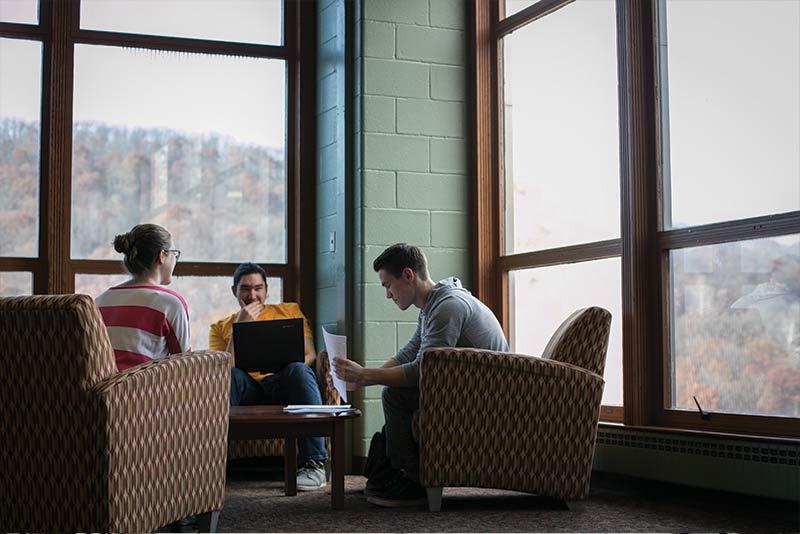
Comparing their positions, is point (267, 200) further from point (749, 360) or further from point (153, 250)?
point (749, 360)

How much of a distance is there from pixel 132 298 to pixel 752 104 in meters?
2.23

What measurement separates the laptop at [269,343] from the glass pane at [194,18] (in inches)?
72.8

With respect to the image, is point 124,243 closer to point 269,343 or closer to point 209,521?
point 209,521

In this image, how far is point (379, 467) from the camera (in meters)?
3.86

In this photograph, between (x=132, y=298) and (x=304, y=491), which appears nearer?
(x=132, y=298)

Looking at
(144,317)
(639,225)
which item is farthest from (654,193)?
(144,317)

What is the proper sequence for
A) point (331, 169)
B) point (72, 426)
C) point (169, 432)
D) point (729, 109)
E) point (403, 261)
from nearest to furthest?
point (72, 426) < point (169, 432) < point (729, 109) < point (403, 261) < point (331, 169)

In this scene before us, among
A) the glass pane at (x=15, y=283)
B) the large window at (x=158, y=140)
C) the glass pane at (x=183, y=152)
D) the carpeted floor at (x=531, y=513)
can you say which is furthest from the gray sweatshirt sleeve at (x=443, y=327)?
the glass pane at (x=15, y=283)

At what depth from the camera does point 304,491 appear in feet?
13.9

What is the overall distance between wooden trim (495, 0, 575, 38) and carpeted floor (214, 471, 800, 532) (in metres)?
2.14

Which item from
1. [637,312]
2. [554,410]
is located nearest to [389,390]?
[554,410]

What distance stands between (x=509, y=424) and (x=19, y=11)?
11.1ft

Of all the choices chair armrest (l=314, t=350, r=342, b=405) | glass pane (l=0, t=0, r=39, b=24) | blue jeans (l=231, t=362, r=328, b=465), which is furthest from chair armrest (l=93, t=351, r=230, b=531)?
glass pane (l=0, t=0, r=39, b=24)

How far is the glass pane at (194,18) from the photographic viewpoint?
535 centimetres
